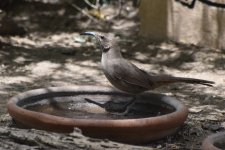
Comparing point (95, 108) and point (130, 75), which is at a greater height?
point (130, 75)

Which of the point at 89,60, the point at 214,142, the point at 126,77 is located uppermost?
the point at 126,77

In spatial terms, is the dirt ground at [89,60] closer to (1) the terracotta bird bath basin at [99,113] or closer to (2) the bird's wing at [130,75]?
(1) the terracotta bird bath basin at [99,113]

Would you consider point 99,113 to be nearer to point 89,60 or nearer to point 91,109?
point 91,109


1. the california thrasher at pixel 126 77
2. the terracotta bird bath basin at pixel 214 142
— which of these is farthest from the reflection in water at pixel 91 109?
the terracotta bird bath basin at pixel 214 142

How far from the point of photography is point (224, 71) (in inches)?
304

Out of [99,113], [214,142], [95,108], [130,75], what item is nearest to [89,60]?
[95,108]

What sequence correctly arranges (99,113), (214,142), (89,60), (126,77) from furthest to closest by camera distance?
(89,60)
(99,113)
(126,77)
(214,142)

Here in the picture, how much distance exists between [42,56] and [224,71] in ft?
8.46

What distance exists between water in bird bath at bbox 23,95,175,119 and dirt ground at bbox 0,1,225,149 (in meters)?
0.34

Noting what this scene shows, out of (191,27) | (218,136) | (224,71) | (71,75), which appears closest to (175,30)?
(191,27)

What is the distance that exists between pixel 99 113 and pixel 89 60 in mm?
3014

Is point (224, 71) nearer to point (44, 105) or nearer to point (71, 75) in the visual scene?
point (71, 75)

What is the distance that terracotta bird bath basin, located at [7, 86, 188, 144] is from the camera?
461cm

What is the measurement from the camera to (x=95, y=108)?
5.55m
